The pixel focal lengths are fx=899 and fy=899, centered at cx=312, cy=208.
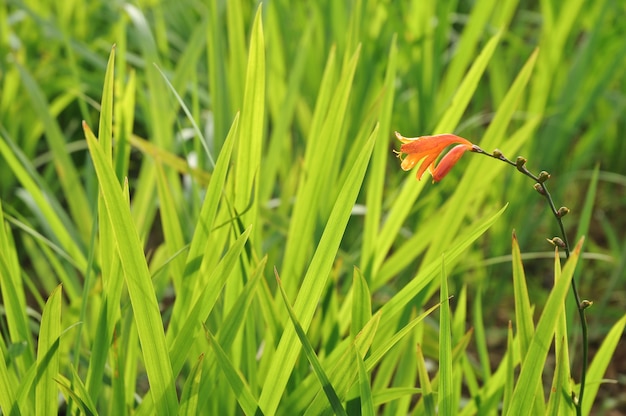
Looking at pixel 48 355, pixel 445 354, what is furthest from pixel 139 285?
pixel 445 354

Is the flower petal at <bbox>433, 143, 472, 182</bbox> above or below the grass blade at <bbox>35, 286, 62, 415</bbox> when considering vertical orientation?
above

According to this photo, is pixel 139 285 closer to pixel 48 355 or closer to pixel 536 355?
pixel 48 355

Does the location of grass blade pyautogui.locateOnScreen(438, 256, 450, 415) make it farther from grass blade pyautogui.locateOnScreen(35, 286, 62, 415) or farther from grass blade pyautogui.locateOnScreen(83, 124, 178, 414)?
grass blade pyautogui.locateOnScreen(35, 286, 62, 415)

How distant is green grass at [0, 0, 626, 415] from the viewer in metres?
0.94

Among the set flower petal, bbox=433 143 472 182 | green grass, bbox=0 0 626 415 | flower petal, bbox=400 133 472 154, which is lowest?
green grass, bbox=0 0 626 415

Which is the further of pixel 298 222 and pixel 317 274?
pixel 298 222

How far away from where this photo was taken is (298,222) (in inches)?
46.9

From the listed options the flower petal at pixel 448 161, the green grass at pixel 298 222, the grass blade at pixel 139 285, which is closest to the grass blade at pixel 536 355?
→ the green grass at pixel 298 222

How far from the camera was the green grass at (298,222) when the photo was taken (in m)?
0.94

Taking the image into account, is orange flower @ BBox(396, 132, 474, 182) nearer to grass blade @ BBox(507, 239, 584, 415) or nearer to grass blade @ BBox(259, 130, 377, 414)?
grass blade @ BBox(259, 130, 377, 414)

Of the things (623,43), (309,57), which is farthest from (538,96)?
(309,57)

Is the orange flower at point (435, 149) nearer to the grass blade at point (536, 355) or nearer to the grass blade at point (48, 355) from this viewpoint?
the grass blade at point (536, 355)

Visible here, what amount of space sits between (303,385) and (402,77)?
110cm

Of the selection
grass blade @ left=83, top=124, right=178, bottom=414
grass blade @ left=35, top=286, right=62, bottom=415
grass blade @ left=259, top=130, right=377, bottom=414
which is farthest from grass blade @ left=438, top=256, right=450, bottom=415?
grass blade @ left=35, top=286, right=62, bottom=415
